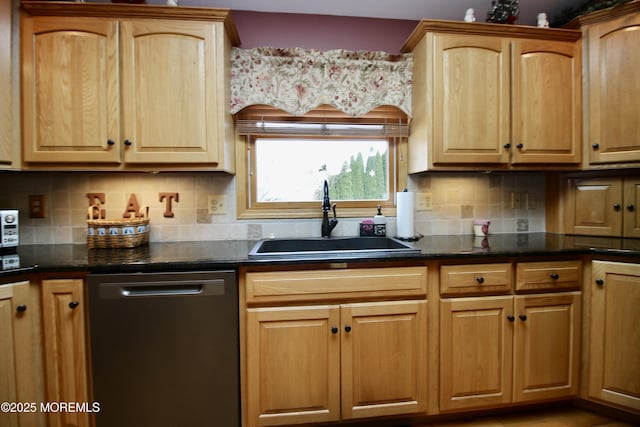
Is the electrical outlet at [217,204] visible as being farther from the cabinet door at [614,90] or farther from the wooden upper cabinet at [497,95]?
the cabinet door at [614,90]

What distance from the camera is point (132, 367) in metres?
1.29

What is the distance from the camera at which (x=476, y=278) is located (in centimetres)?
147

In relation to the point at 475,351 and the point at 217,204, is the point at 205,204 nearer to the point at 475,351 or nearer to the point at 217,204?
the point at 217,204

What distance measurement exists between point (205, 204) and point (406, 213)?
50.9 inches

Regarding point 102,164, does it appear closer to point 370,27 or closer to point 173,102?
point 173,102

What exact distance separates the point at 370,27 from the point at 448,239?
1.51 metres

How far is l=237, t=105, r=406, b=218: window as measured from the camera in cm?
197

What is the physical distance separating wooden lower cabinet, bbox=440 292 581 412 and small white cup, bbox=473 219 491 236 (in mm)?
545

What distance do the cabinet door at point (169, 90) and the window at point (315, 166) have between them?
380 millimetres

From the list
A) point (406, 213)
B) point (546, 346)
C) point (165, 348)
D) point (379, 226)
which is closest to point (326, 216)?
point (379, 226)

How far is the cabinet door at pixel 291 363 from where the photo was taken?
53.9 inches

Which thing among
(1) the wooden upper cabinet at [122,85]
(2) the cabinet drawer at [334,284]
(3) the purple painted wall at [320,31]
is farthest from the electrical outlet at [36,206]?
(3) the purple painted wall at [320,31]

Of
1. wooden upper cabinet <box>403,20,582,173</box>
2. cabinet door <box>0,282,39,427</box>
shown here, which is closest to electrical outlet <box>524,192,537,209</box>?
wooden upper cabinet <box>403,20,582,173</box>

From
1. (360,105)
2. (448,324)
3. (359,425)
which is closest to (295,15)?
(360,105)
